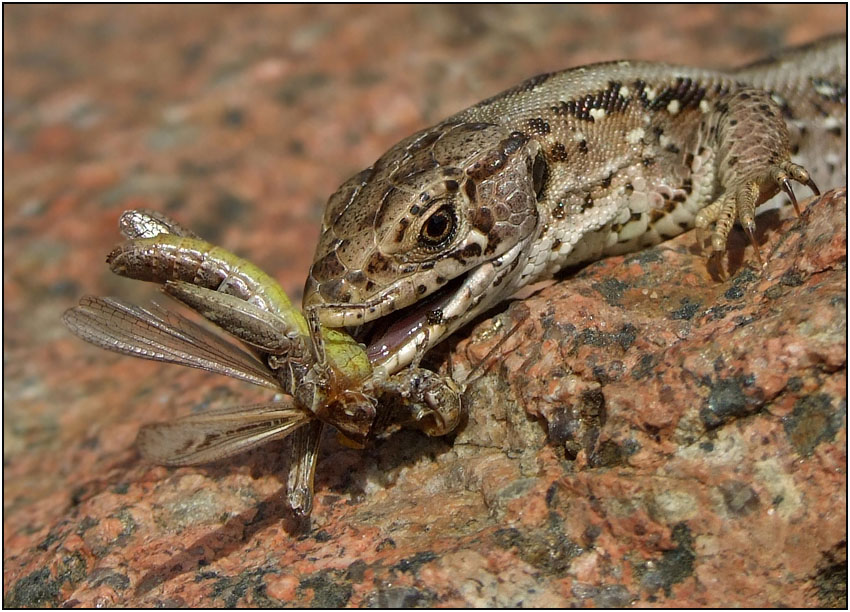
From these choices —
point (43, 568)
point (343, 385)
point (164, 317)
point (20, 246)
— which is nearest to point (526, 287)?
point (343, 385)

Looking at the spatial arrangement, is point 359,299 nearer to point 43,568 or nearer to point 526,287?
point 526,287

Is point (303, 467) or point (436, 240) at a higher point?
point (436, 240)

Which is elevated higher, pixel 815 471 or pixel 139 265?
pixel 139 265

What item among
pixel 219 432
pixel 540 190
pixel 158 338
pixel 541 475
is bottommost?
pixel 541 475

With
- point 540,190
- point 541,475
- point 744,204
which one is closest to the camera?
point 541,475

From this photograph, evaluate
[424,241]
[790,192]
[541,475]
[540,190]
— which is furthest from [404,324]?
[790,192]

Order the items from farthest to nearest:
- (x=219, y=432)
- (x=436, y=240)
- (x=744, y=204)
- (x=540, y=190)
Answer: (x=540, y=190)
(x=744, y=204)
(x=436, y=240)
(x=219, y=432)

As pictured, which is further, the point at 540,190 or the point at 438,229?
the point at 540,190

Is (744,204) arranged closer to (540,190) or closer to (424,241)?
(540,190)

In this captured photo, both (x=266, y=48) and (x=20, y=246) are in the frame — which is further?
(x=266, y=48)
